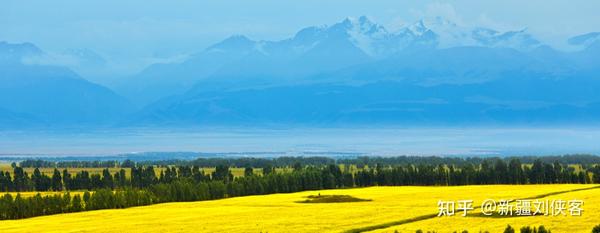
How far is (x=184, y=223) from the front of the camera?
76.0 m

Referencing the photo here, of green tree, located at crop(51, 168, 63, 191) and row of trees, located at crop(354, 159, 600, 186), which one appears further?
green tree, located at crop(51, 168, 63, 191)

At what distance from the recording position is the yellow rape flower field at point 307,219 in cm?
6681

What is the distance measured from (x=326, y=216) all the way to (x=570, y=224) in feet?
64.3

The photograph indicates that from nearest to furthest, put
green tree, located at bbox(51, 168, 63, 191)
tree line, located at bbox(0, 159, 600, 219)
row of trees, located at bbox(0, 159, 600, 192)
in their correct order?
tree line, located at bbox(0, 159, 600, 219) < row of trees, located at bbox(0, 159, 600, 192) < green tree, located at bbox(51, 168, 63, 191)

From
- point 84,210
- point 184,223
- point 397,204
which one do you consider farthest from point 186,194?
point 184,223

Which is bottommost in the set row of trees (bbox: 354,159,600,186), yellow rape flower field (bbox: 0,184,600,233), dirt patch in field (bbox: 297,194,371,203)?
yellow rape flower field (bbox: 0,184,600,233)

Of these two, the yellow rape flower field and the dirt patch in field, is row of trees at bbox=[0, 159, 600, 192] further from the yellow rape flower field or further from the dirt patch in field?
the yellow rape flower field

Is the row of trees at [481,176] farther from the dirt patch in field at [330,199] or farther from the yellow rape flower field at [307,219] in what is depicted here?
the dirt patch in field at [330,199]

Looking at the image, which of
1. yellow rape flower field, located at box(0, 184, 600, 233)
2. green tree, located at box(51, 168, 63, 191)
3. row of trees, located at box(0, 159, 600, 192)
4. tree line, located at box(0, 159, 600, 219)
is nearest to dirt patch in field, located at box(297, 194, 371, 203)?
yellow rape flower field, located at box(0, 184, 600, 233)

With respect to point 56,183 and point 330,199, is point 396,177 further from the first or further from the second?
point 330,199

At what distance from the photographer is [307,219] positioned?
7500 centimetres

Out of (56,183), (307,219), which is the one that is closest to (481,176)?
(56,183)

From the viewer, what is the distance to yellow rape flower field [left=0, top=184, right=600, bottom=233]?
66812 mm

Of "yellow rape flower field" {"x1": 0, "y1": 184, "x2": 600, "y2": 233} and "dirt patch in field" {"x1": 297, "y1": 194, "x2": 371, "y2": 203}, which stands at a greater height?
"dirt patch in field" {"x1": 297, "y1": 194, "x2": 371, "y2": 203}
